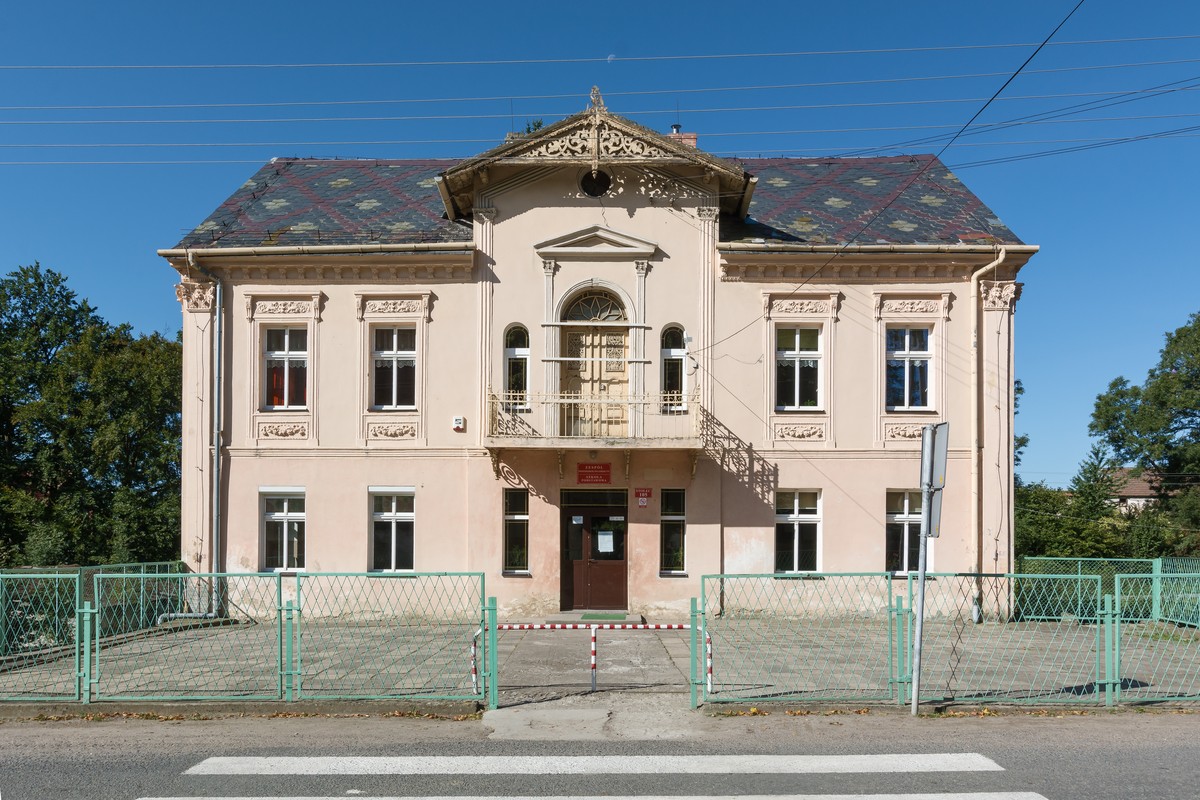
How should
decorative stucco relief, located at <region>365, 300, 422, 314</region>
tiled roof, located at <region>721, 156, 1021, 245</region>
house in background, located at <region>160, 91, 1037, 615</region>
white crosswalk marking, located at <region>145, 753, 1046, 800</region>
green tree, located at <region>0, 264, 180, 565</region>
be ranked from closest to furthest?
white crosswalk marking, located at <region>145, 753, 1046, 800</region> → house in background, located at <region>160, 91, 1037, 615</region> → decorative stucco relief, located at <region>365, 300, 422, 314</region> → tiled roof, located at <region>721, 156, 1021, 245</region> → green tree, located at <region>0, 264, 180, 565</region>

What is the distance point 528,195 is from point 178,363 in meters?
18.8

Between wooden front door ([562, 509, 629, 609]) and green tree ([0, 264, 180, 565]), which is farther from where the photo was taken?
green tree ([0, 264, 180, 565])

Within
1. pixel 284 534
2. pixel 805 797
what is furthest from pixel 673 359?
pixel 805 797

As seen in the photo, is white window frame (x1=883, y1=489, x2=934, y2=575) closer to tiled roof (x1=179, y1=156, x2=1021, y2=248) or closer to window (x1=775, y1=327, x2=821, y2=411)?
window (x1=775, y1=327, x2=821, y2=411)

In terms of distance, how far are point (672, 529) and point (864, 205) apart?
8.33 metres

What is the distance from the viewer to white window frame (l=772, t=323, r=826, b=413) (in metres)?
18.8

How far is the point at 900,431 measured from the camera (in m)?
18.7

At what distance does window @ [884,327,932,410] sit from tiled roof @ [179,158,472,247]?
891cm

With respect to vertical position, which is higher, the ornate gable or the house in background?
the ornate gable

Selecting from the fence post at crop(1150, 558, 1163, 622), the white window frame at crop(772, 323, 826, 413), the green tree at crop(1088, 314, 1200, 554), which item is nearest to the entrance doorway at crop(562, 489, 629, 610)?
the white window frame at crop(772, 323, 826, 413)

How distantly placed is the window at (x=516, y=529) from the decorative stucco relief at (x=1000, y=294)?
9.90 metres

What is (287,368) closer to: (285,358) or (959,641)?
(285,358)

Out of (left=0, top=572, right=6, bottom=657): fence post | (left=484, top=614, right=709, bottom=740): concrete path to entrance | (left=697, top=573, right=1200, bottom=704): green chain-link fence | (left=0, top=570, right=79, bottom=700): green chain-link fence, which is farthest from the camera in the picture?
(left=0, top=572, right=6, bottom=657): fence post

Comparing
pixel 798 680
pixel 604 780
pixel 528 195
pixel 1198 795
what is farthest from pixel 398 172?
pixel 1198 795
